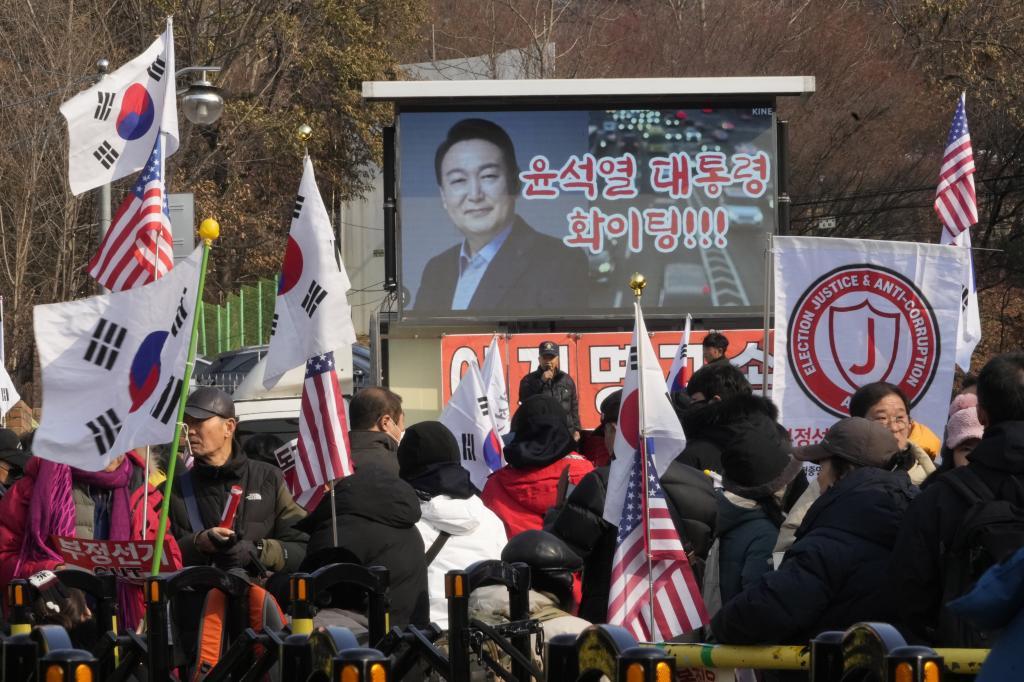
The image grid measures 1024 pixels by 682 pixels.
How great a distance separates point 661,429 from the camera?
22.3ft

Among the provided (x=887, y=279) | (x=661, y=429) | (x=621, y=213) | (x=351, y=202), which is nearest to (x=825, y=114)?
(x=351, y=202)

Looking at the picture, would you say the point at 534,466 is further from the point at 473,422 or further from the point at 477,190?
the point at 477,190

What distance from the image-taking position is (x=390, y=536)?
6.25 meters

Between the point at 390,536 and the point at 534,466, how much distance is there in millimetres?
2092

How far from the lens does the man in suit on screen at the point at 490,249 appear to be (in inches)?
853

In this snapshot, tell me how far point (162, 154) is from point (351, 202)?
1394 inches

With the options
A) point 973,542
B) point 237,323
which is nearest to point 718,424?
point 973,542

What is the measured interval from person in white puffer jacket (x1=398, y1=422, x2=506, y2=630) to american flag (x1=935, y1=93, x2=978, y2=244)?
7.64 meters

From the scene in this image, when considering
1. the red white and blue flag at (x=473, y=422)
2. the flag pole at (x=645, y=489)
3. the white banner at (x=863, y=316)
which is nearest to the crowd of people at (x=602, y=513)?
the flag pole at (x=645, y=489)

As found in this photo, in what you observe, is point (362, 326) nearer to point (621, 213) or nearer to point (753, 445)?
point (621, 213)

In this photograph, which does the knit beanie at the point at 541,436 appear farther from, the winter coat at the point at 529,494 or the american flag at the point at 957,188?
the american flag at the point at 957,188

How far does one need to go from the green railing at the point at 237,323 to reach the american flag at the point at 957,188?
21.0 meters

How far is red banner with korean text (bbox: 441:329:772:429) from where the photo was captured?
67.3 ft

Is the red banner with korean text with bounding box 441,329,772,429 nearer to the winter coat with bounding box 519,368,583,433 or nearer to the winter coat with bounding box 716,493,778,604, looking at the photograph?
the winter coat with bounding box 519,368,583,433
